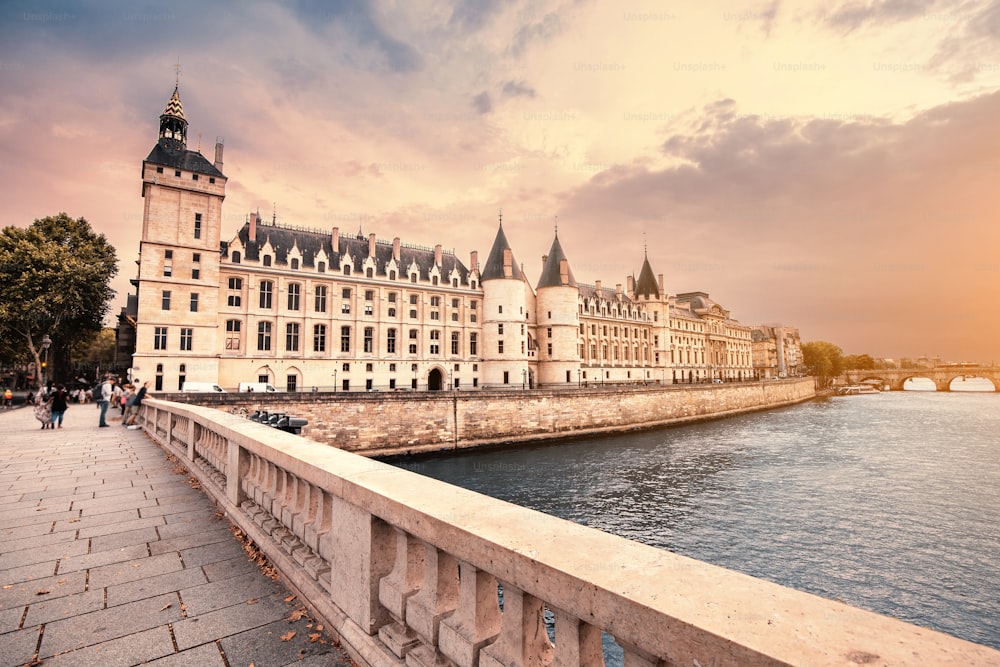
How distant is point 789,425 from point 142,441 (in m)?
53.1

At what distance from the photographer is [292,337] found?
131 feet

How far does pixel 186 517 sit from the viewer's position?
5680 mm

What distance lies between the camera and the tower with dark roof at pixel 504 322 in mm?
48781

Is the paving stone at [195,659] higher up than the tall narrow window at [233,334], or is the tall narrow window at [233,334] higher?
the tall narrow window at [233,334]

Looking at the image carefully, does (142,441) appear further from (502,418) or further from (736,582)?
(502,418)

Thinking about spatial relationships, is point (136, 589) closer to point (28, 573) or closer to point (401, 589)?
point (28, 573)

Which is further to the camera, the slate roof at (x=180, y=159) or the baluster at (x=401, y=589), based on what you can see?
the slate roof at (x=180, y=159)

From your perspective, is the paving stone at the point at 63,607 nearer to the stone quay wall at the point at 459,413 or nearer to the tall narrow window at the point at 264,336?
the stone quay wall at the point at 459,413

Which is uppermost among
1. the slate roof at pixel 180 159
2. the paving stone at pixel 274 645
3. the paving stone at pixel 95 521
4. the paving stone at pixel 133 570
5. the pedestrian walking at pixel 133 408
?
the slate roof at pixel 180 159

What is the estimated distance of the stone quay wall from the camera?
2700 cm

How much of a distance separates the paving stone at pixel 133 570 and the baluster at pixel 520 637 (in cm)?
366

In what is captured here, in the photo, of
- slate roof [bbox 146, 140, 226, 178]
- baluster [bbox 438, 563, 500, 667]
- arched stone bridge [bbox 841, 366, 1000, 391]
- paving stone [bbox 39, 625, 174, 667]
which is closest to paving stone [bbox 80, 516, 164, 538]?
paving stone [bbox 39, 625, 174, 667]

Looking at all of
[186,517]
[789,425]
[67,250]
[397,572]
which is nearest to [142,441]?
[186,517]

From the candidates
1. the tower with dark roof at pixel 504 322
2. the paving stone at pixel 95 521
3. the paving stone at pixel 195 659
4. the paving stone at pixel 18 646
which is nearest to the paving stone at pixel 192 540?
the paving stone at pixel 95 521
